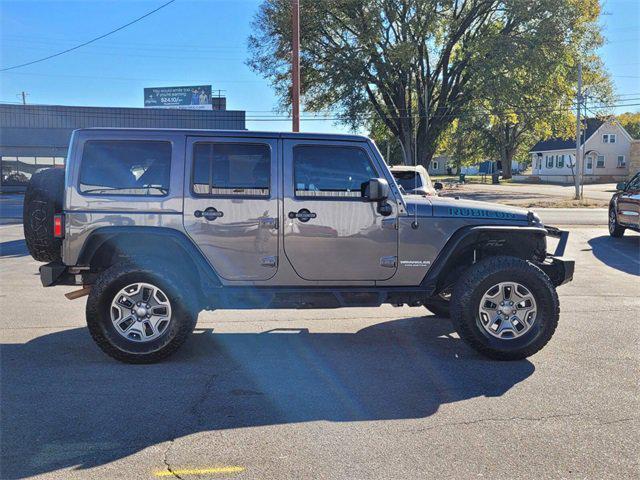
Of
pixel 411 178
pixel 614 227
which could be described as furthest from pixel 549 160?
pixel 411 178

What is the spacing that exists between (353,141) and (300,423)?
8.69 ft

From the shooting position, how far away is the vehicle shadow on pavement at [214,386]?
366 centimetres

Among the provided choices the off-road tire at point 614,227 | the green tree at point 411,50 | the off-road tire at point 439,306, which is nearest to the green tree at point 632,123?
the green tree at point 411,50

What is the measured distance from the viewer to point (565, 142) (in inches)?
2682

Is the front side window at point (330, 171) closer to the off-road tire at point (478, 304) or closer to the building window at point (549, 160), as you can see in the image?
the off-road tire at point (478, 304)

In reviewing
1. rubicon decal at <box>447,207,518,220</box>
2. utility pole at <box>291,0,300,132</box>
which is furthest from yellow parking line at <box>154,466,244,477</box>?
utility pole at <box>291,0,300,132</box>

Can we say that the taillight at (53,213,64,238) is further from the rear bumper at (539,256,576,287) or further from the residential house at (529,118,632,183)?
the residential house at (529,118,632,183)

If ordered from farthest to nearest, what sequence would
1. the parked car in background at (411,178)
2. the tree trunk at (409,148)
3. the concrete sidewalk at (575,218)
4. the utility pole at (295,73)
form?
the tree trunk at (409,148), the concrete sidewalk at (575,218), the utility pole at (295,73), the parked car in background at (411,178)

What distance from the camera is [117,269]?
504 cm

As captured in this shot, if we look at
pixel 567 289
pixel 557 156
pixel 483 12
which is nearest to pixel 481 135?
pixel 557 156

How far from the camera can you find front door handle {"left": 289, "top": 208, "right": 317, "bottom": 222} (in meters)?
5.16

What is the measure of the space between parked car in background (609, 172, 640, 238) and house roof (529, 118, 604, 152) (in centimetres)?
4949

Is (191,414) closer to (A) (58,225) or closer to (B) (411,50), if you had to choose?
(A) (58,225)

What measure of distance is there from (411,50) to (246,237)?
1161 inches
